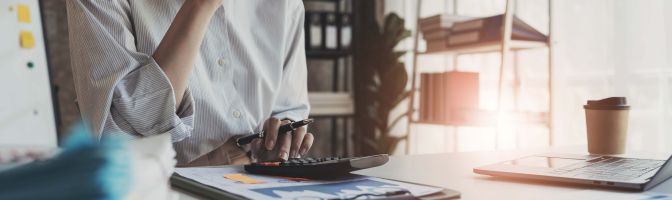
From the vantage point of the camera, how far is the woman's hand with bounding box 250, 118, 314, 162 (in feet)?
3.58

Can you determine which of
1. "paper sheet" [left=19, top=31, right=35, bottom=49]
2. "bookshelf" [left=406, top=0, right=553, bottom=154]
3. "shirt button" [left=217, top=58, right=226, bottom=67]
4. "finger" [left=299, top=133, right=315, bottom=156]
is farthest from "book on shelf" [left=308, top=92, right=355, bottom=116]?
"finger" [left=299, top=133, right=315, bottom=156]

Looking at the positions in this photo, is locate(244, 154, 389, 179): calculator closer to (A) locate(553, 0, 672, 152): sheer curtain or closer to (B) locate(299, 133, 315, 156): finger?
(B) locate(299, 133, 315, 156): finger

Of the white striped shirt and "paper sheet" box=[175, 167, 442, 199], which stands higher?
the white striped shirt

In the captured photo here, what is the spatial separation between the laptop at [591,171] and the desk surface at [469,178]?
0.4 inches

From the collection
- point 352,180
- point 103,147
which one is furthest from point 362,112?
point 103,147

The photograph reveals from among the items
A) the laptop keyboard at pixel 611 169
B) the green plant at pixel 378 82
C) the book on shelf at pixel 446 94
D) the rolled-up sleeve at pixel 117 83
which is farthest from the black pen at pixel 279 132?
the green plant at pixel 378 82

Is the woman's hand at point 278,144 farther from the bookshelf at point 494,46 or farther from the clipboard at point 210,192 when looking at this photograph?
the bookshelf at point 494,46

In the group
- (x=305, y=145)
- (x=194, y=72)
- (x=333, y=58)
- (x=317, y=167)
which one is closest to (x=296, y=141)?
(x=305, y=145)

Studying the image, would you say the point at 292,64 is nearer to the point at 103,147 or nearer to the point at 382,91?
the point at 103,147

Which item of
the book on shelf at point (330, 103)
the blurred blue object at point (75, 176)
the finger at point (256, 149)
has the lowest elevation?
the book on shelf at point (330, 103)

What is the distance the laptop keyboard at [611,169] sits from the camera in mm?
762

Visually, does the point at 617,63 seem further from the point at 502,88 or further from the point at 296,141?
the point at 296,141

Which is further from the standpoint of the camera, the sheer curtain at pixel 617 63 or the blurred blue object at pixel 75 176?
the sheer curtain at pixel 617 63

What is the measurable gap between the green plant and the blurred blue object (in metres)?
3.06
